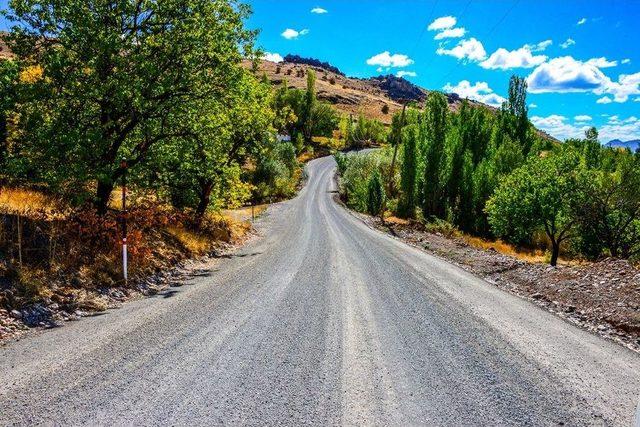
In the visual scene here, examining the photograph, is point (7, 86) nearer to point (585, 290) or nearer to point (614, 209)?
point (585, 290)

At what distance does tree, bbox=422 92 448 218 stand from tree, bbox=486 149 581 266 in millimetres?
14555

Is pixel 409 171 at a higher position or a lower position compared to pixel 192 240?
higher

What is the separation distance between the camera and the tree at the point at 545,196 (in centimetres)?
2689

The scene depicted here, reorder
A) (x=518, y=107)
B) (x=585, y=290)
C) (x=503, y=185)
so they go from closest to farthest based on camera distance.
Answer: (x=585, y=290), (x=503, y=185), (x=518, y=107)

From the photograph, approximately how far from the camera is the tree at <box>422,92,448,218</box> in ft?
143

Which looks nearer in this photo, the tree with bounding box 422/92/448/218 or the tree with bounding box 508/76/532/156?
the tree with bounding box 422/92/448/218

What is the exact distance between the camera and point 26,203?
11.5 metres

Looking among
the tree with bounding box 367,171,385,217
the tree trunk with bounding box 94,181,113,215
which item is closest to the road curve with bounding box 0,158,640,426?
the tree trunk with bounding box 94,181,113,215

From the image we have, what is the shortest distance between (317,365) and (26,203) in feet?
32.6

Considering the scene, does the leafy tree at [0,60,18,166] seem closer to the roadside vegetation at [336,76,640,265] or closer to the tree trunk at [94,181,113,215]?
the tree trunk at [94,181,113,215]

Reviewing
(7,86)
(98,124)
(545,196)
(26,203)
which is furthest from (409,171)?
(7,86)

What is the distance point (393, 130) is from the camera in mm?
112062

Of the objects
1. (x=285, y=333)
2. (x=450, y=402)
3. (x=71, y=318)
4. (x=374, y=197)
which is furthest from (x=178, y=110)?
(x=374, y=197)

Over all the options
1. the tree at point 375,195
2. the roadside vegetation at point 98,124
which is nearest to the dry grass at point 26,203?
the roadside vegetation at point 98,124
